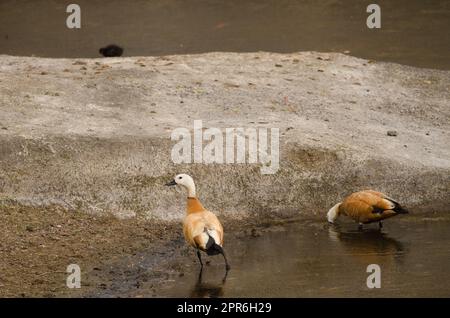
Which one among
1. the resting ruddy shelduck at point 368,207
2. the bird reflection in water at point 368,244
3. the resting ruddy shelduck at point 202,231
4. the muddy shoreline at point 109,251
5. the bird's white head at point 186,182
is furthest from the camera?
the resting ruddy shelduck at point 368,207

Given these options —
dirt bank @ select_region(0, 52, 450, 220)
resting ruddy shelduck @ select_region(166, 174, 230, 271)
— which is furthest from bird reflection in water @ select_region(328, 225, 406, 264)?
resting ruddy shelduck @ select_region(166, 174, 230, 271)

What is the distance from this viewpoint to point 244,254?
433 inches

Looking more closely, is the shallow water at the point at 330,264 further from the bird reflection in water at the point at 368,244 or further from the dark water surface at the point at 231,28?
the dark water surface at the point at 231,28

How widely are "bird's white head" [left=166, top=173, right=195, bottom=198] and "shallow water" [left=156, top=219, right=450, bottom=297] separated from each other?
67 centimetres

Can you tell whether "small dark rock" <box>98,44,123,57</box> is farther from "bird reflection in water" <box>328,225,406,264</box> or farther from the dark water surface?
"bird reflection in water" <box>328,225,406,264</box>

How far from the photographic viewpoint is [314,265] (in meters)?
10.5

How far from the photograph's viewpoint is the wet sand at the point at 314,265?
9.71 metres

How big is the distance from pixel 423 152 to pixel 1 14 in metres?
10.9

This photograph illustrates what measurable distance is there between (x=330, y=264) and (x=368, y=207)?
1306mm

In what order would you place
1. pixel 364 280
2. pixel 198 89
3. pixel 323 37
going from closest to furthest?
pixel 364 280 → pixel 198 89 → pixel 323 37

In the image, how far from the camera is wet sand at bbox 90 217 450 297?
382 inches

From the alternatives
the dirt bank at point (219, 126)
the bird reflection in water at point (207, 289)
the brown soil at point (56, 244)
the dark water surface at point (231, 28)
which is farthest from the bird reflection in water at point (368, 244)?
the dark water surface at point (231, 28)

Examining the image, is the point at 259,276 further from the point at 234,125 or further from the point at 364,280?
the point at 234,125
